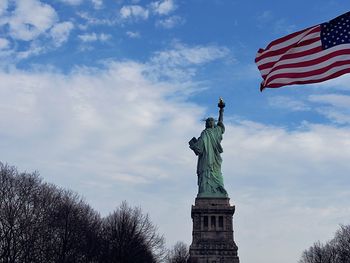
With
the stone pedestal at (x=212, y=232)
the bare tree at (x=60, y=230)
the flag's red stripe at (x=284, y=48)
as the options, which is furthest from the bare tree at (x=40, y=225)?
the flag's red stripe at (x=284, y=48)

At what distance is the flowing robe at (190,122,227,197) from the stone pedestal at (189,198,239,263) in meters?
1.15

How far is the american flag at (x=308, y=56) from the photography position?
15.4m

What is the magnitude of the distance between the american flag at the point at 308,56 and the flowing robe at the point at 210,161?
44305mm

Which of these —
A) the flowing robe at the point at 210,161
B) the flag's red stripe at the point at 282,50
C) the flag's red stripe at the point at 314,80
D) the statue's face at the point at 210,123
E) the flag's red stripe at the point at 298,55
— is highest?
the statue's face at the point at 210,123

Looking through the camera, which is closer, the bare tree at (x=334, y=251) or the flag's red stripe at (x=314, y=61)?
the flag's red stripe at (x=314, y=61)

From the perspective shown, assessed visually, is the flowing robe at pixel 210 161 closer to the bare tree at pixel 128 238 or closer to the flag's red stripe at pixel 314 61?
the bare tree at pixel 128 238

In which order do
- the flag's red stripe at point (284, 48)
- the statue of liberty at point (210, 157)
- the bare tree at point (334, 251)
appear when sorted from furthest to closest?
1. the bare tree at point (334, 251)
2. the statue of liberty at point (210, 157)
3. the flag's red stripe at point (284, 48)

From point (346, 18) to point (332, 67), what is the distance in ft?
4.75

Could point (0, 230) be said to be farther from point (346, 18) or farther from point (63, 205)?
point (346, 18)

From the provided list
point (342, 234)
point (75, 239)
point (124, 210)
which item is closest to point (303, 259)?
point (342, 234)

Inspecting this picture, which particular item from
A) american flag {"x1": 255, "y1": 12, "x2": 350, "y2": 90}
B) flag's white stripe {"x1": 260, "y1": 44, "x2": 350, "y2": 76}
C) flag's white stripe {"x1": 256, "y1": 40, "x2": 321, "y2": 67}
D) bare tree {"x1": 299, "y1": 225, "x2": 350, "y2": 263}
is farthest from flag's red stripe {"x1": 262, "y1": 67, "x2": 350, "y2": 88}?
bare tree {"x1": 299, "y1": 225, "x2": 350, "y2": 263}

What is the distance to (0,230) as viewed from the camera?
49.4 meters

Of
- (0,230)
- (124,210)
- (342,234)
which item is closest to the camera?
(0,230)

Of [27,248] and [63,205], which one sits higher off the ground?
[63,205]
